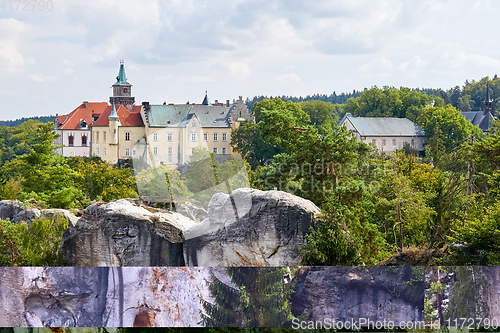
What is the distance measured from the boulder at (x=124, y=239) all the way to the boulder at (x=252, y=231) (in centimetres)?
45

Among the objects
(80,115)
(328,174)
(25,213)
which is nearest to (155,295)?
(328,174)

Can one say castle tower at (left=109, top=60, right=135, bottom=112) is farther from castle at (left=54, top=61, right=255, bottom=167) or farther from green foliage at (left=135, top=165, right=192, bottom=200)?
→ green foliage at (left=135, top=165, right=192, bottom=200)

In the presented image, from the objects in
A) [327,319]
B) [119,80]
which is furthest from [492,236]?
[119,80]

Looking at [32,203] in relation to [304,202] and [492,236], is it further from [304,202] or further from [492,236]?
[492,236]

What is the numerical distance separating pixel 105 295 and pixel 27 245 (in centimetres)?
484

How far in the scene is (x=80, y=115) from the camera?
7431 cm

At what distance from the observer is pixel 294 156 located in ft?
60.6

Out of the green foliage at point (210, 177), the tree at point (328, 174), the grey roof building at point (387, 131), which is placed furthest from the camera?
the grey roof building at point (387, 131)

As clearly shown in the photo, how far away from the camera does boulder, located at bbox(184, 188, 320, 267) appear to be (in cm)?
1421

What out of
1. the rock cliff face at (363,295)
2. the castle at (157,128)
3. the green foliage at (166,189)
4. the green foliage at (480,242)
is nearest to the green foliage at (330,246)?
the rock cliff face at (363,295)

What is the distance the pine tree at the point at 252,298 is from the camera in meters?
12.2

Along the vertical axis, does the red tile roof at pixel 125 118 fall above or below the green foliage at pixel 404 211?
above

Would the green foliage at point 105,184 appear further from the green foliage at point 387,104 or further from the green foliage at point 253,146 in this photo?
→ the green foliage at point 387,104

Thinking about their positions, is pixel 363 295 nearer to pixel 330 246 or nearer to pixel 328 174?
pixel 330 246
